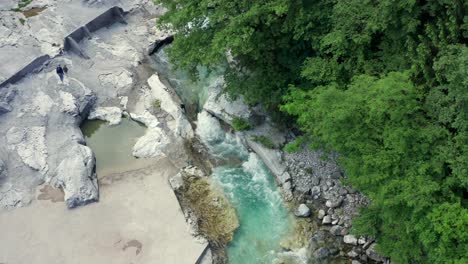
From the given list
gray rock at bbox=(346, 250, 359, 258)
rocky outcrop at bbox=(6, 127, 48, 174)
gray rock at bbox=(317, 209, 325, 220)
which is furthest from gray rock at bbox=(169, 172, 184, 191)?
gray rock at bbox=(346, 250, 359, 258)

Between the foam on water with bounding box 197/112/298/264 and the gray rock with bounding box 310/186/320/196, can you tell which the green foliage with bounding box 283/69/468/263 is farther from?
the foam on water with bounding box 197/112/298/264

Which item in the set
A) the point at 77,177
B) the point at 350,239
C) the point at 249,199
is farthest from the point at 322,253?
the point at 77,177

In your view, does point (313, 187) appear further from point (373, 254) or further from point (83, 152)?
point (83, 152)

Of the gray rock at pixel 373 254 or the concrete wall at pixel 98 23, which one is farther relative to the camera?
the concrete wall at pixel 98 23

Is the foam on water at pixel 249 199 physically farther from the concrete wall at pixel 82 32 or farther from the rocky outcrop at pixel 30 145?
the concrete wall at pixel 82 32

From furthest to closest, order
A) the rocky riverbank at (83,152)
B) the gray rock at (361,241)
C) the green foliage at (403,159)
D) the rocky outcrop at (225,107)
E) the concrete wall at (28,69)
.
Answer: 1. the concrete wall at (28,69)
2. the rocky outcrop at (225,107)
3. the gray rock at (361,241)
4. the rocky riverbank at (83,152)
5. the green foliage at (403,159)

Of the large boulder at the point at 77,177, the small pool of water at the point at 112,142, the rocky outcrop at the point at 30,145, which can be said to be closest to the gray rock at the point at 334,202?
the small pool of water at the point at 112,142

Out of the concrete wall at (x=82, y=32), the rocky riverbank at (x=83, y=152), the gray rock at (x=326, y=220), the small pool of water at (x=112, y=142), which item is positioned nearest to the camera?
the rocky riverbank at (x=83, y=152)
